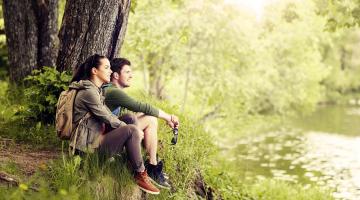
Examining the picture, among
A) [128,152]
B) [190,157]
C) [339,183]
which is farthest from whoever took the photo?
[339,183]

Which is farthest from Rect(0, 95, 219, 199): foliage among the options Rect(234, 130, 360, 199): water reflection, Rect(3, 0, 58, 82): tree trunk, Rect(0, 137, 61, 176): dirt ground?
Rect(234, 130, 360, 199): water reflection

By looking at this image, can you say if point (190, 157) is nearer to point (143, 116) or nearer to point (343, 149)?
point (143, 116)

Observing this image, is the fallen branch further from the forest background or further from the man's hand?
the man's hand

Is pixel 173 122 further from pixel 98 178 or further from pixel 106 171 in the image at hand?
pixel 98 178

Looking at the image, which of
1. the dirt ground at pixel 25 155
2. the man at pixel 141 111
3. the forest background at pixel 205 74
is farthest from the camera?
the forest background at pixel 205 74

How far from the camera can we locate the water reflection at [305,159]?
A: 48.4 feet

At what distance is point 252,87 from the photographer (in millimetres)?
19766

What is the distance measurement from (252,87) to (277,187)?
326 inches

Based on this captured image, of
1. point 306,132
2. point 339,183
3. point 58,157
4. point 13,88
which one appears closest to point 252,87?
point 339,183

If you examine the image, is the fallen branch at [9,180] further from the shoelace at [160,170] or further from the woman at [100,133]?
the shoelace at [160,170]

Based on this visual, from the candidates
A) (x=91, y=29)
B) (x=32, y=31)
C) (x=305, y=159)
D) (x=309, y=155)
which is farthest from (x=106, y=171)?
(x=309, y=155)

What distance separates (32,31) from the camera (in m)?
8.15

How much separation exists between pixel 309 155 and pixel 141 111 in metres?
15.7

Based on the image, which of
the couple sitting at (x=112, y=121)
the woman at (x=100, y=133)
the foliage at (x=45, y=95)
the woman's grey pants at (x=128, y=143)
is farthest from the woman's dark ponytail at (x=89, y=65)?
the foliage at (x=45, y=95)
